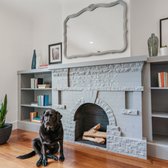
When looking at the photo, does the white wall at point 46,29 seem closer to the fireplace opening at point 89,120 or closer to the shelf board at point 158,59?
the fireplace opening at point 89,120

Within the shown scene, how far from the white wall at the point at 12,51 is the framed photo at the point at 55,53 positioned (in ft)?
2.18

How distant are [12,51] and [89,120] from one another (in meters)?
2.38

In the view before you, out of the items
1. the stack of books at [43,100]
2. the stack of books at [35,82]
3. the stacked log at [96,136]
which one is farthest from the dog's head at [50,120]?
the stack of books at [35,82]

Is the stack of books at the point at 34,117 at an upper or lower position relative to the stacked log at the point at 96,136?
upper

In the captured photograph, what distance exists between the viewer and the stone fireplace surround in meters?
2.12

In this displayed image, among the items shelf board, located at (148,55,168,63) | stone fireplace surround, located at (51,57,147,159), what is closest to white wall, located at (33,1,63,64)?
stone fireplace surround, located at (51,57,147,159)

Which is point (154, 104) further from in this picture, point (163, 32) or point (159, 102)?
point (163, 32)

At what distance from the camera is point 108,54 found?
248cm

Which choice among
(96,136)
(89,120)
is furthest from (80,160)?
(89,120)

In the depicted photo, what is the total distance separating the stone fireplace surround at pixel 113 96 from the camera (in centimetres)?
212

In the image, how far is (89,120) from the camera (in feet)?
9.61

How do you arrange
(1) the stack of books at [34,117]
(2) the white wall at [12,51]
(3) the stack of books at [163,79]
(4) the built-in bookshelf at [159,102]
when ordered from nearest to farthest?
(3) the stack of books at [163,79] → (4) the built-in bookshelf at [159,102] → (2) the white wall at [12,51] → (1) the stack of books at [34,117]

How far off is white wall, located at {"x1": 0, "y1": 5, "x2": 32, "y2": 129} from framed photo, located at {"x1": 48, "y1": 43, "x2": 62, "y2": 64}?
2.18 feet

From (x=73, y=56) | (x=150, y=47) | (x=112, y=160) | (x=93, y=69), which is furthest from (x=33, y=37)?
(x=112, y=160)
